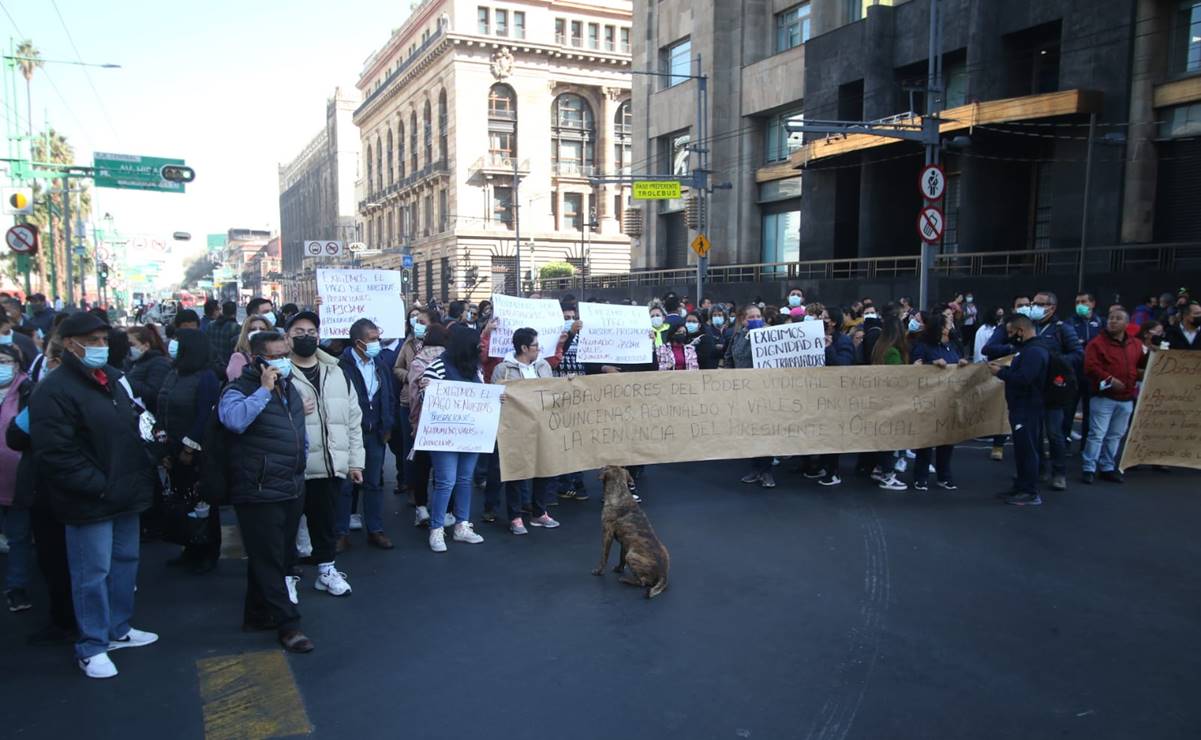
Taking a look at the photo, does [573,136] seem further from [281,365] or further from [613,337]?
[281,365]

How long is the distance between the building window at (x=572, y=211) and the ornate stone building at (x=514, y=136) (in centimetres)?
11

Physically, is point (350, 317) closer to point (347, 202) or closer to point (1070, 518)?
point (1070, 518)

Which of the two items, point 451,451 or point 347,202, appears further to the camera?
point 347,202

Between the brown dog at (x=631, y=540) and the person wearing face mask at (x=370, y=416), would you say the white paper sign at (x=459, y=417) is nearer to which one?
the person wearing face mask at (x=370, y=416)

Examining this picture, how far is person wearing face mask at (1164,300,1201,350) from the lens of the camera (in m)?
9.68

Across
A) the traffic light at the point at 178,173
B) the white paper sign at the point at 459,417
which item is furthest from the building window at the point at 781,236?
the white paper sign at the point at 459,417

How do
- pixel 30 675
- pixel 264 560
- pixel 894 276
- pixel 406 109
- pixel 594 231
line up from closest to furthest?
pixel 30 675, pixel 264 560, pixel 894 276, pixel 594 231, pixel 406 109

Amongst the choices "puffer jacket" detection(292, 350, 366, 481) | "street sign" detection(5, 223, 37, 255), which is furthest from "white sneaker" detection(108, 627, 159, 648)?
"street sign" detection(5, 223, 37, 255)

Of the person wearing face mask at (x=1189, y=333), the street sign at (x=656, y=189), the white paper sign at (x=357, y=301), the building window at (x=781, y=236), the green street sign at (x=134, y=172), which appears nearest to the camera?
the white paper sign at (x=357, y=301)

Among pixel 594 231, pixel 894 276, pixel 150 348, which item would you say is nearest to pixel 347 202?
pixel 594 231

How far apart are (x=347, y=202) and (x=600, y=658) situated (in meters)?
110

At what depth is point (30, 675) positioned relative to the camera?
4.54 meters

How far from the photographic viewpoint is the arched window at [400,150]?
79750mm

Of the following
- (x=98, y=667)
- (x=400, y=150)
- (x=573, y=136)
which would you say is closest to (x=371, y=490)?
(x=98, y=667)
